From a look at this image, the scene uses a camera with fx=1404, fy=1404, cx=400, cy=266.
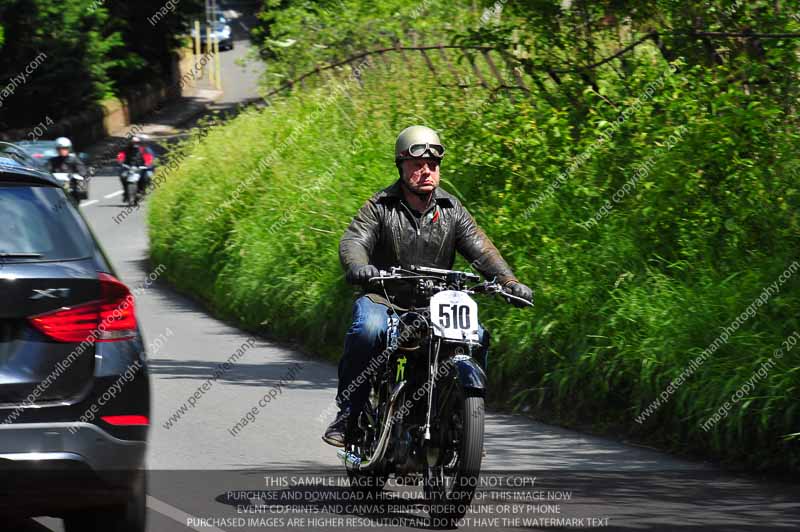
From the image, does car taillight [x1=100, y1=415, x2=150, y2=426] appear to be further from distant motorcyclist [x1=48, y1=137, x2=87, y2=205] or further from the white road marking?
distant motorcyclist [x1=48, y1=137, x2=87, y2=205]

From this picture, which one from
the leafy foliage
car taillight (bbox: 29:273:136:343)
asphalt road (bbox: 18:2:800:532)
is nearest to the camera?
car taillight (bbox: 29:273:136:343)

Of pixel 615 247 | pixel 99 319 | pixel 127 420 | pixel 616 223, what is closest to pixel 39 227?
pixel 99 319

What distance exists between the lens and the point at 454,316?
6.73m

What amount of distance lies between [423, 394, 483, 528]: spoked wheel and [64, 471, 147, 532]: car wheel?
1.44 m

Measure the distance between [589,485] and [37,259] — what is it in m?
3.50

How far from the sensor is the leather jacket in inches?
292

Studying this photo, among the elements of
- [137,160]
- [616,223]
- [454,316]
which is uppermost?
[454,316]

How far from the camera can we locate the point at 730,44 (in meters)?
11.5

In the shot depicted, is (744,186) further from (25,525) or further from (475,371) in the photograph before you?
(25,525)

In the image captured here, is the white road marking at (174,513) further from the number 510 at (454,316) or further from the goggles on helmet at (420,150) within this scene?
the goggles on helmet at (420,150)

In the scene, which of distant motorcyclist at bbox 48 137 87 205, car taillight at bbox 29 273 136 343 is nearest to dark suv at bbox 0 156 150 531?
car taillight at bbox 29 273 136 343

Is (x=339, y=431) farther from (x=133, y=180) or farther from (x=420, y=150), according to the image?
(x=133, y=180)

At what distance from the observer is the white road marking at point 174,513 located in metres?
6.74

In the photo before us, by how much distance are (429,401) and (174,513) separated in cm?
143
